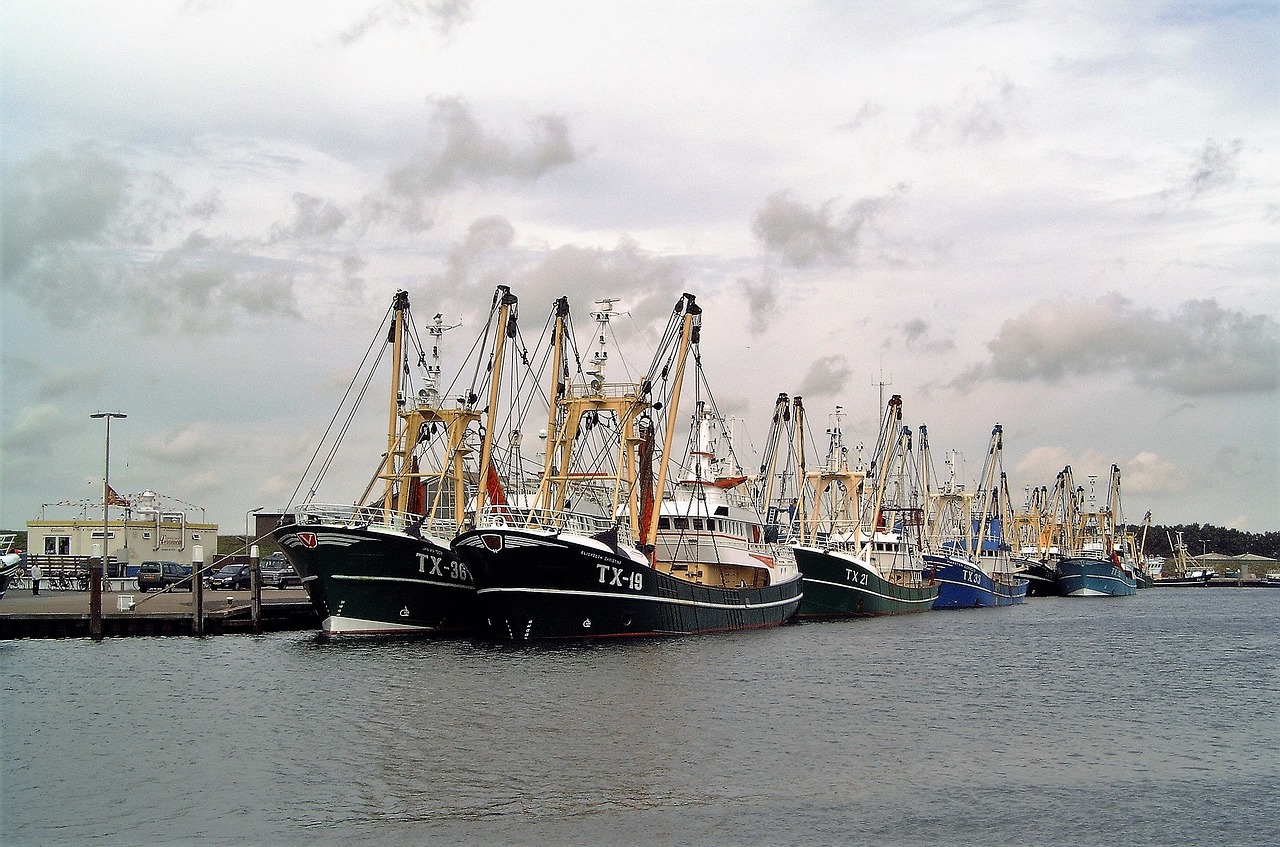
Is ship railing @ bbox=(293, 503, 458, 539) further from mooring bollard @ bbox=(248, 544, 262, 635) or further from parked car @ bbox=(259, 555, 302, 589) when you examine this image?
parked car @ bbox=(259, 555, 302, 589)

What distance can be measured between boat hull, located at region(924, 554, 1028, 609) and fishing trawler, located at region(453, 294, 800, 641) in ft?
115

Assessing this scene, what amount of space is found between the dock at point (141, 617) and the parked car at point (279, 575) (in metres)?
20.0

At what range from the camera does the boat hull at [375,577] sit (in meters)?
54.9

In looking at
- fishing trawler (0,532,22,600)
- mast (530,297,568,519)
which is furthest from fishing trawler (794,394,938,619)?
fishing trawler (0,532,22,600)

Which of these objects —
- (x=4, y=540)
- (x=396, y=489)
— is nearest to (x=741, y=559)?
(x=396, y=489)

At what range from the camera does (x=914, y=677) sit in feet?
157

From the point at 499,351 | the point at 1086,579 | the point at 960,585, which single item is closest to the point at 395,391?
the point at 499,351

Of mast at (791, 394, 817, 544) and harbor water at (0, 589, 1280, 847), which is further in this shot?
mast at (791, 394, 817, 544)

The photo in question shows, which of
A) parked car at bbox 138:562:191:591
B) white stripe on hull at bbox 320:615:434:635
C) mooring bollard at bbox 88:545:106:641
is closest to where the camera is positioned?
mooring bollard at bbox 88:545:106:641

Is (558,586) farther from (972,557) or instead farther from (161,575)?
(972,557)

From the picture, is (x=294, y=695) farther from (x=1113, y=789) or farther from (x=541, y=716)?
(x=1113, y=789)

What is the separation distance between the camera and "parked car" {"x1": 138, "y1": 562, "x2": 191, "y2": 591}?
82.3 m

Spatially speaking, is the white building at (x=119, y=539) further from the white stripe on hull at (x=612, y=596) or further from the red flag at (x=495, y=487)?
the white stripe on hull at (x=612, y=596)

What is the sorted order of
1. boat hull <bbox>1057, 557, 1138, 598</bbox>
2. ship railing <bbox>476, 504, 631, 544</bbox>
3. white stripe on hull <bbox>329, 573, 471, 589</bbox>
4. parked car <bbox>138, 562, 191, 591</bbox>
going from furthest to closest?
1. boat hull <bbox>1057, 557, 1138, 598</bbox>
2. parked car <bbox>138, 562, 191, 591</bbox>
3. white stripe on hull <bbox>329, 573, 471, 589</bbox>
4. ship railing <bbox>476, 504, 631, 544</bbox>
